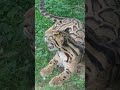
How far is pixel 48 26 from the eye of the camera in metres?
2.49

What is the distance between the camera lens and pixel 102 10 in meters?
2.64

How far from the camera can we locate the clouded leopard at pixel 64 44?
2.49m

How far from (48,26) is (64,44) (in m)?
0.21

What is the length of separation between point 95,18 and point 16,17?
0.67 m

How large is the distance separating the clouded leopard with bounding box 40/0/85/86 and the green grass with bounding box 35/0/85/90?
1.4 inches

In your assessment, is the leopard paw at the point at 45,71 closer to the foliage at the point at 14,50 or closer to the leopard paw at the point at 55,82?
the leopard paw at the point at 55,82

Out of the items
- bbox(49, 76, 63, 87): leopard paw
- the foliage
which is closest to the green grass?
bbox(49, 76, 63, 87): leopard paw

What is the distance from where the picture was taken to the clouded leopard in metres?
2.49

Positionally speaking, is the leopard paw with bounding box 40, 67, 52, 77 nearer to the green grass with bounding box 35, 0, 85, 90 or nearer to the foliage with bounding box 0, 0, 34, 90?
the green grass with bounding box 35, 0, 85, 90

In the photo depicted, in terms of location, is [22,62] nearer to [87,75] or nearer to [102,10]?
[87,75]

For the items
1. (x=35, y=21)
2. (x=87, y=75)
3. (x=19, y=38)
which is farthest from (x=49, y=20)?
(x=87, y=75)

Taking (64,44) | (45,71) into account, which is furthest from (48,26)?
(45,71)

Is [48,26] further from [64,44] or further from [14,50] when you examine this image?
[14,50]

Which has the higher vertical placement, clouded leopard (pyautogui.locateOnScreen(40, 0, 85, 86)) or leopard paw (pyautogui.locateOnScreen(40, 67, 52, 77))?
clouded leopard (pyautogui.locateOnScreen(40, 0, 85, 86))
